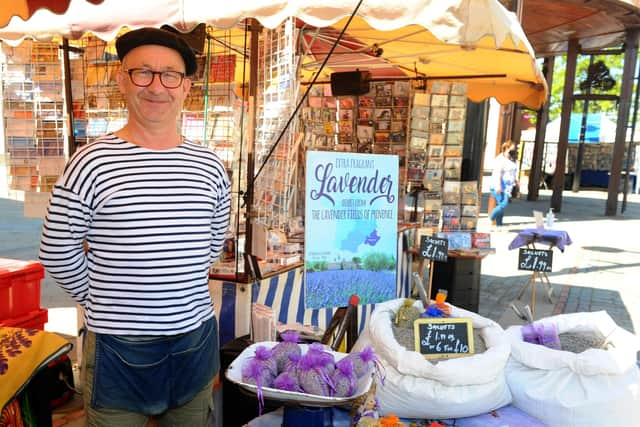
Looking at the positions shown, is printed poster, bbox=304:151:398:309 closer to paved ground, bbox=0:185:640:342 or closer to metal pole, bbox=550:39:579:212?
Result: paved ground, bbox=0:185:640:342

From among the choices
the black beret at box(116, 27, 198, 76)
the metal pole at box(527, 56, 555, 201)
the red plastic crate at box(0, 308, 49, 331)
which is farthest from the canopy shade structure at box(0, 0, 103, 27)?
the metal pole at box(527, 56, 555, 201)

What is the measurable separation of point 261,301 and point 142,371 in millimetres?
1519

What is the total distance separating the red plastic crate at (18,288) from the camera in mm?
3402

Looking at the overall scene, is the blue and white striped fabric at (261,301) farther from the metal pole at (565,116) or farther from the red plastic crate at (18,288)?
the metal pole at (565,116)

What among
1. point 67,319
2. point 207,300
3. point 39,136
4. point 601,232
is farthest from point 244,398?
point 601,232

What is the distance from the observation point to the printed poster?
3029mm

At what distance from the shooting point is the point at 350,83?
598 cm

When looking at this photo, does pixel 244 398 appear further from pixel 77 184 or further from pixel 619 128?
pixel 619 128

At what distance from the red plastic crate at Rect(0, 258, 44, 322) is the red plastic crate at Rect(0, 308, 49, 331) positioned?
0.03 metres

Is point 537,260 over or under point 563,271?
over

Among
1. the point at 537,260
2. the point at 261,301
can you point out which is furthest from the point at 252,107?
the point at 537,260

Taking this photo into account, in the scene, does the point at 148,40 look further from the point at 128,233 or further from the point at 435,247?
the point at 435,247

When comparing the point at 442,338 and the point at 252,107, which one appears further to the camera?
the point at 252,107

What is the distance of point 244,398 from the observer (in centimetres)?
244
